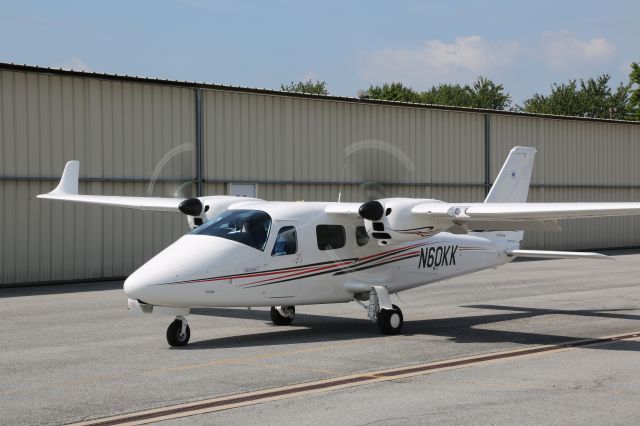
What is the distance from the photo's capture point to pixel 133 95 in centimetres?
3136

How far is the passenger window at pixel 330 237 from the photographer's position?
17.7 m

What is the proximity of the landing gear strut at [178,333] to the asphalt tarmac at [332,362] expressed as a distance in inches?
8.1

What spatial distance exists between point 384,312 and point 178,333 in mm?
4248

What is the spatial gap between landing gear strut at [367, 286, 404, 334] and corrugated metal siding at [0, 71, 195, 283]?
442 inches

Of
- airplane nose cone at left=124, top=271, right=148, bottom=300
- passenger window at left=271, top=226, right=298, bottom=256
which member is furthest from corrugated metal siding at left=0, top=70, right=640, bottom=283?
airplane nose cone at left=124, top=271, right=148, bottom=300

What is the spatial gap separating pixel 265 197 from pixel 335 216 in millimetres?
16835

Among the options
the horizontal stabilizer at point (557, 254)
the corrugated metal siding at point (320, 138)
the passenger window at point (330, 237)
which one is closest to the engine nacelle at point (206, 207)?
the passenger window at point (330, 237)

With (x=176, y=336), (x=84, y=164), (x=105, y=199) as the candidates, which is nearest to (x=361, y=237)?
(x=176, y=336)

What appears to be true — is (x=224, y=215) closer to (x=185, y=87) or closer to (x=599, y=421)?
(x=599, y=421)

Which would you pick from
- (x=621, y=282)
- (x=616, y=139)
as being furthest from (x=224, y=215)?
(x=616, y=139)

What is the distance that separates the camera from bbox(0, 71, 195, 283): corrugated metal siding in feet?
93.5

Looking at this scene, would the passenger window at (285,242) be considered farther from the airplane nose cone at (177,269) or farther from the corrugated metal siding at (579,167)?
the corrugated metal siding at (579,167)

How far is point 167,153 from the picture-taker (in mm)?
30281

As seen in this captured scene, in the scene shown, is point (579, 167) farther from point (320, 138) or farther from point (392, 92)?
point (392, 92)
